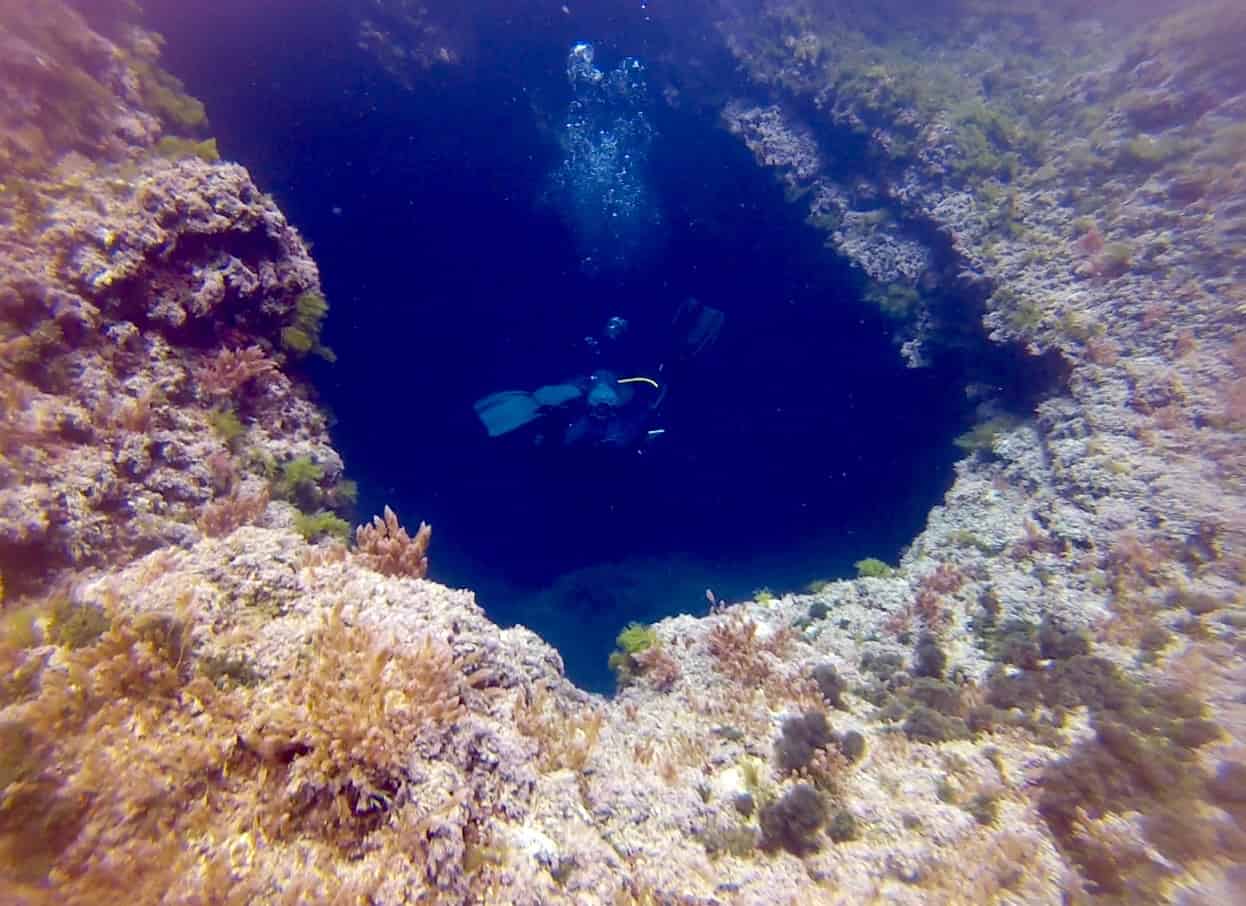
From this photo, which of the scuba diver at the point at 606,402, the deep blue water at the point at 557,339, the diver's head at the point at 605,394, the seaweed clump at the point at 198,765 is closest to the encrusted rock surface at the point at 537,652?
the seaweed clump at the point at 198,765

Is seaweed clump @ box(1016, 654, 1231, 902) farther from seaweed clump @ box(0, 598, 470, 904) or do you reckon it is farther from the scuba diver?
the scuba diver

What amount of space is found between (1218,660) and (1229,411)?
3.39 m

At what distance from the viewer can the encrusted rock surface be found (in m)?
3.04

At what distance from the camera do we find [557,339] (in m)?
13.4

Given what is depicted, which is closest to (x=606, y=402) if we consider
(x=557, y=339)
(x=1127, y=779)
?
(x=557, y=339)

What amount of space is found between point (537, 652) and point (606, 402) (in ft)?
25.3

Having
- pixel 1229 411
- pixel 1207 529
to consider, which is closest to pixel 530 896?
pixel 1207 529

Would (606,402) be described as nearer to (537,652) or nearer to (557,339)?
(557,339)

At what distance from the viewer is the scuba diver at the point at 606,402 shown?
11953mm

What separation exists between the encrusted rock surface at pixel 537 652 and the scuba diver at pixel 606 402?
5.11 metres

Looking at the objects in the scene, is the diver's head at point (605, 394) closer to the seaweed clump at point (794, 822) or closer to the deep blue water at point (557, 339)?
the deep blue water at point (557, 339)

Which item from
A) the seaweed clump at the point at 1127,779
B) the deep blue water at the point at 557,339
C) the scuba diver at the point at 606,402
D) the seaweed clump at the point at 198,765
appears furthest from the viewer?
the scuba diver at the point at 606,402

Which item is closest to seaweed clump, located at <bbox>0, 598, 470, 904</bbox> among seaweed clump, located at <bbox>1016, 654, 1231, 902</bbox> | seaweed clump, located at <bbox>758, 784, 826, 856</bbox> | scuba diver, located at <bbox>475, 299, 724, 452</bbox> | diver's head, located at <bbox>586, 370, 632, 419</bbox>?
seaweed clump, located at <bbox>758, 784, 826, 856</bbox>

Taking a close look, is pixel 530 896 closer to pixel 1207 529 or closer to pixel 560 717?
pixel 560 717
